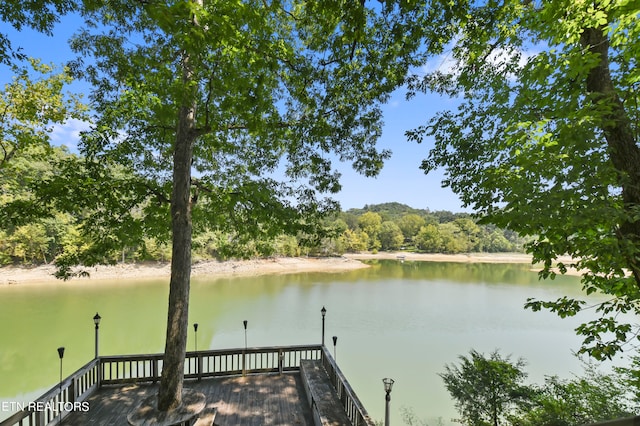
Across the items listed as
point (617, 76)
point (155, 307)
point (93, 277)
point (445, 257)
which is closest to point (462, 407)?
point (617, 76)

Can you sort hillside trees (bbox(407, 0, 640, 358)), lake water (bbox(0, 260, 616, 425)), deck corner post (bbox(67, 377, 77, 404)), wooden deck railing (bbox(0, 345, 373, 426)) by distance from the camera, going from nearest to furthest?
1. hillside trees (bbox(407, 0, 640, 358))
2. wooden deck railing (bbox(0, 345, 373, 426))
3. deck corner post (bbox(67, 377, 77, 404))
4. lake water (bbox(0, 260, 616, 425))

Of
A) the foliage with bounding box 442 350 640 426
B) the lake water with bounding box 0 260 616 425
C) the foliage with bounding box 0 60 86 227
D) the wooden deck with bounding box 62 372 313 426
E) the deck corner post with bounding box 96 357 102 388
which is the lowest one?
the lake water with bounding box 0 260 616 425

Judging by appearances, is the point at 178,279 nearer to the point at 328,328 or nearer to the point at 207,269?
the point at 328,328

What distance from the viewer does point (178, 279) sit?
13.3ft

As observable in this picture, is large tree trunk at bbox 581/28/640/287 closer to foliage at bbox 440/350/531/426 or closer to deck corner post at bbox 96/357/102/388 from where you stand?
foliage at bbox 440/350/531/426

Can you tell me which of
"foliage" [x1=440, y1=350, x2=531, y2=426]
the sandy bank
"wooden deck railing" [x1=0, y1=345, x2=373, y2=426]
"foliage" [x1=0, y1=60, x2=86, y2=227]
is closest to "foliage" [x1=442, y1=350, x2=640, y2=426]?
"foliage" [x1=440, y1=350, x2=531, y2=426]

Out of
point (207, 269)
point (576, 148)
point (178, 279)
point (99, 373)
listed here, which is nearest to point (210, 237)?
point (99, 373)

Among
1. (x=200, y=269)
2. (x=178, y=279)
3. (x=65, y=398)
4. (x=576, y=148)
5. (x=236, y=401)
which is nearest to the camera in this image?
(x=576, y=148)

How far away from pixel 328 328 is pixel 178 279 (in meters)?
9.44

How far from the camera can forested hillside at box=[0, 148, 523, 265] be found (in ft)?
15.0

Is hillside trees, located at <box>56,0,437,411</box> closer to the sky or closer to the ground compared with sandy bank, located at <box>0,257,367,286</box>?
closer to the sky

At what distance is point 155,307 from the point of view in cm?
1453

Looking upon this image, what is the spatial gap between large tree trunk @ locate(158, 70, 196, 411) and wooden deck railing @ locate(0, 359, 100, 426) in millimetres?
1329

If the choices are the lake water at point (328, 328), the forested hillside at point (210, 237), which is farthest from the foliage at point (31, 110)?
the lake water at point (328, 328)
